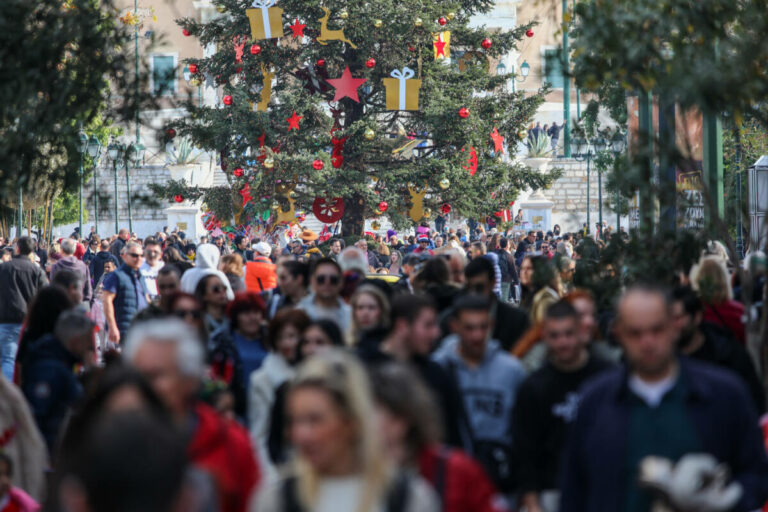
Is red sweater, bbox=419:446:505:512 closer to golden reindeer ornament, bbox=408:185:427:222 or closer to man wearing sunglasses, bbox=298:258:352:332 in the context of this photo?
man wearing sunglasses, bbox=298:258:352:332

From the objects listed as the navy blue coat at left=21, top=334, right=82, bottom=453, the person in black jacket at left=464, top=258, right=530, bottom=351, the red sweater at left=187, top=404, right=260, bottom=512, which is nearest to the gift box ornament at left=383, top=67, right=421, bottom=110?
the person in black jacket at left=464, top=258, right=530, bottom=351

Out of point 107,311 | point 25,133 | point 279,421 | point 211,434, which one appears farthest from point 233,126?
point 211,434

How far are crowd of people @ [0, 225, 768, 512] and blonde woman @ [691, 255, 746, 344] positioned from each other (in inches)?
0.5

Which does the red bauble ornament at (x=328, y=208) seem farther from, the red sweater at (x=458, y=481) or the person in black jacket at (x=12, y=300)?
the red sweater at (x=458, y=481)

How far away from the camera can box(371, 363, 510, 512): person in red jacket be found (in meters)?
3.54

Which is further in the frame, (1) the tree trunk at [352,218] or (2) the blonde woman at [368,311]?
(1) the tree trunk at [352,218]

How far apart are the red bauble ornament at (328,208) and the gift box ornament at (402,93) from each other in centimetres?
255

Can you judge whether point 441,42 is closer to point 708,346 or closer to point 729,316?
point 729,316

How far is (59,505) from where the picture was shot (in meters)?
2.65

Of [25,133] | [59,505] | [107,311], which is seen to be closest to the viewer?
[59,505]

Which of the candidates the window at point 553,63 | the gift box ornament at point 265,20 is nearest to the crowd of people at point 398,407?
the window at point 553,63

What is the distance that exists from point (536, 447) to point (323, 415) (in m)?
2.02

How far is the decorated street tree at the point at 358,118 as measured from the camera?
25.7 m

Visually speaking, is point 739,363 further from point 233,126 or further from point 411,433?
point 233,126
